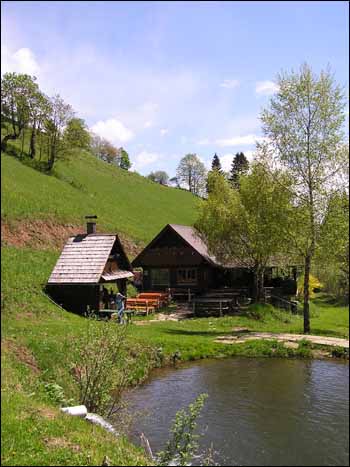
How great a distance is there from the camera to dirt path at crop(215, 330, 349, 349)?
20092 millimetres

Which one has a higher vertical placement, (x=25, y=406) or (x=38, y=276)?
(x=38, y=276)

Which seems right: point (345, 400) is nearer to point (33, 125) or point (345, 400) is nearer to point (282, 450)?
point (282, 450)

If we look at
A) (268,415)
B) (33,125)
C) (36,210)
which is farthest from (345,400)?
(33,125)

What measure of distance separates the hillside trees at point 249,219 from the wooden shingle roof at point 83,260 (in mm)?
9190

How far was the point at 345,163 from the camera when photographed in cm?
2386

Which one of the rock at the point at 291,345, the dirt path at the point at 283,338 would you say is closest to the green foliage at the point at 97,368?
the rock at the point at 291,345

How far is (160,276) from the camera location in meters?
40.9

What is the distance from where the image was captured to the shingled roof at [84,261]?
2651 centimetres

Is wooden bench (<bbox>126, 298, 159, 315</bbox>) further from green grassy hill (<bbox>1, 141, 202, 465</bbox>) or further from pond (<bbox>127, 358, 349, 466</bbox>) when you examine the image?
pond (<bbox>127, 358, 349, 466</bbox>)

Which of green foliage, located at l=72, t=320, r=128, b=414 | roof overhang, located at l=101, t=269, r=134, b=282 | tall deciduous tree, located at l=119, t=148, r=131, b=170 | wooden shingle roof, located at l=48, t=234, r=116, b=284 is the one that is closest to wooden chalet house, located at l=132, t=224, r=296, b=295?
roof overhang, located at l=101, t=269, r=134, b=282

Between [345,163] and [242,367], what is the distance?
39.0 feet

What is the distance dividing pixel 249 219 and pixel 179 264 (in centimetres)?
941

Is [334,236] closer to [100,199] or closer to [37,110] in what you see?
[37,110]

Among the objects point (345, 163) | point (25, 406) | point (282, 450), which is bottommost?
point (25, 406)
